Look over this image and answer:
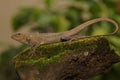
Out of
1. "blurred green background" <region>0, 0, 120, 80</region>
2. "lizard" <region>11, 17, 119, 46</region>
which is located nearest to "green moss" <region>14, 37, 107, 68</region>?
"lizard" <region>11, 17, 119, 46</region>

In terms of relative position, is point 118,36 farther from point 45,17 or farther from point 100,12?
point 45,17

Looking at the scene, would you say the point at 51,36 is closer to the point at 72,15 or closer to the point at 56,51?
the point at 56,51

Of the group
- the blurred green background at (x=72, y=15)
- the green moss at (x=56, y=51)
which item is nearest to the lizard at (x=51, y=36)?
the green moss at (x=56, y=51)

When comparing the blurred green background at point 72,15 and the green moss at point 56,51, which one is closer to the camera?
the green moss at point 56,51

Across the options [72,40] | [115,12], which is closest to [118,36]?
[115,12]

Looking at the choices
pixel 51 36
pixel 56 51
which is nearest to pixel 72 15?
pixel 51 36

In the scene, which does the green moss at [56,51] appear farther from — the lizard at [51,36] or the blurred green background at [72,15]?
the blurred green background at [72,15]

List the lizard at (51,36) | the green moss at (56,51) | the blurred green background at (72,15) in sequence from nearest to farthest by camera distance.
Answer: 1. the green moss at (56,51)
2. the lizard at (51,36)
3. the blurred green background at (72,15)

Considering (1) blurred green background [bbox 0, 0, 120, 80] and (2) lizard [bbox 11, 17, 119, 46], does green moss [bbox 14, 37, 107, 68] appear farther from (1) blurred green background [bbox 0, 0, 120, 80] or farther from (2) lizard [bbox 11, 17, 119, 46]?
(1) blurred green background [bbox 0, 0, 120, 80]
